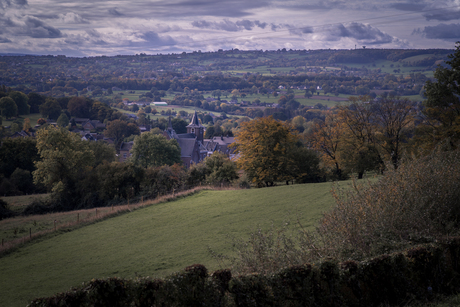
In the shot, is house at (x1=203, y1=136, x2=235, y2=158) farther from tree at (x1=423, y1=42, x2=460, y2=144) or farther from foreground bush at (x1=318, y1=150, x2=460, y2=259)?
foreground bush at (x1=318, y1=150, x2=460, y2=259)

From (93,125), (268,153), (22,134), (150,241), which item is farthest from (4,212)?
(93,125)

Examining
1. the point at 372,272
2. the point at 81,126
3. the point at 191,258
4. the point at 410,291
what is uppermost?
the point at 372,272

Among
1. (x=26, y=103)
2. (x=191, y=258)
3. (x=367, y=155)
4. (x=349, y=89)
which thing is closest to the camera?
(x=191, y=258)

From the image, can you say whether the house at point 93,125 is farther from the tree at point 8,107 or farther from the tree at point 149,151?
the tree at point 149,151

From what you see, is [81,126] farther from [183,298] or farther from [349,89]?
[349,89]

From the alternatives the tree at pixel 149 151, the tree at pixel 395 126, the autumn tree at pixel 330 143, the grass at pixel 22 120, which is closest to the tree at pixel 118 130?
the grass at pixel 22 120

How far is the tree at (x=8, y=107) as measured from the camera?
103 metres

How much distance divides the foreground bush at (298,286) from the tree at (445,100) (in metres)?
23.9

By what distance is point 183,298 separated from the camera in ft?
23.4

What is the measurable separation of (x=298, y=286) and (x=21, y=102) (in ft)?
429

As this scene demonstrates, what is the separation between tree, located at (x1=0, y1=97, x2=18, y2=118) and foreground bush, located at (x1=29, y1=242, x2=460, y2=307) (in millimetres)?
119873

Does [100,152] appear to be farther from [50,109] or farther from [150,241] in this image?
[50,109]

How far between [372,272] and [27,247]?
21073mm

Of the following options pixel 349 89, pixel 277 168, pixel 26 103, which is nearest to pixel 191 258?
pixel 277 168
